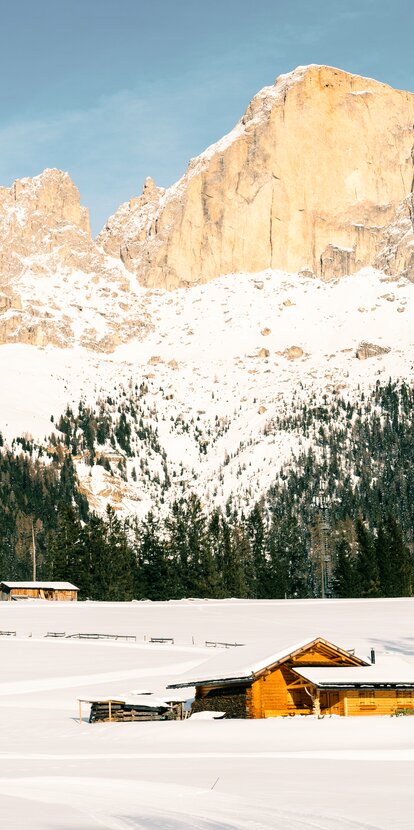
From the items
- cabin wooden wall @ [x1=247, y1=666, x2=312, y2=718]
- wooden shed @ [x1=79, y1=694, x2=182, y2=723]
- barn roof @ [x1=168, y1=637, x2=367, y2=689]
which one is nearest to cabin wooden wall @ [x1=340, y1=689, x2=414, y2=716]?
cabin wooden wall @ [x1=247, y1=666, x2=312, y2=718]

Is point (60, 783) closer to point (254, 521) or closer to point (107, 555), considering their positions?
point (107, 555)

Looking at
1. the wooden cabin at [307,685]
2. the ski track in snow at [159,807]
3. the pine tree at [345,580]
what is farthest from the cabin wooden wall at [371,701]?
the pine tree at [345,580]

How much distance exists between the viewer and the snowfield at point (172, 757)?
22266mm

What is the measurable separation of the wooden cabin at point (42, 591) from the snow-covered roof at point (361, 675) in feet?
260

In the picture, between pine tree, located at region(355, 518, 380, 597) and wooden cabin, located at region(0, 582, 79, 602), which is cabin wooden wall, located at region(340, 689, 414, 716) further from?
pine tree, located at region(355, 518, 380, 597)

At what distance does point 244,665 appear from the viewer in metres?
50.8

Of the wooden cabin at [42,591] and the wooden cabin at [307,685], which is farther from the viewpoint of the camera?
the wooden cabin at [42,591]

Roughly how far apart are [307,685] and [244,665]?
10.8 feet

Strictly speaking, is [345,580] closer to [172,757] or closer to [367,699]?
[367,699]

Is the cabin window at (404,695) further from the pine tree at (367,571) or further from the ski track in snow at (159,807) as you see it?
the pine tree at (367,571)

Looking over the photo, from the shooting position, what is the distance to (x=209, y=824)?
21156 millimetres

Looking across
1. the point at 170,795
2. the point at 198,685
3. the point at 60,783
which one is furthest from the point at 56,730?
the point at 170,795

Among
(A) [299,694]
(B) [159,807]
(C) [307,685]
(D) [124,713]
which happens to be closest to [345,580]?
(A) [299,694]

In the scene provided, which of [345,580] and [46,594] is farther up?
[345,580]
